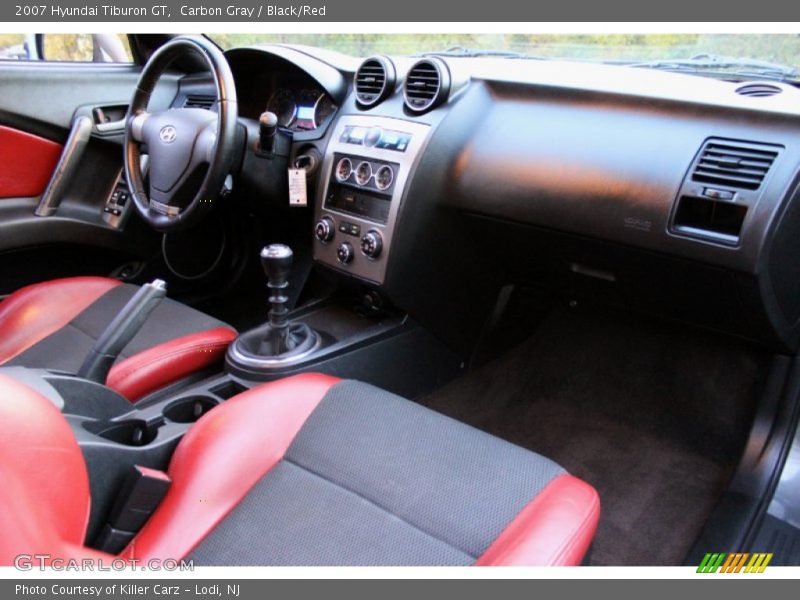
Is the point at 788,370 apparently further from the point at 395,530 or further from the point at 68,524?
the point at 68,524

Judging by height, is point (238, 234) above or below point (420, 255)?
below

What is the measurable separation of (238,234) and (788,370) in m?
1.81

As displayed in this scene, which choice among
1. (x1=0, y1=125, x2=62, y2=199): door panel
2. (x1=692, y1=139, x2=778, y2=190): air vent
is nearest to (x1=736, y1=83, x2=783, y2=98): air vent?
(x1=692, y1=139, x2=778, y2=190): air vent

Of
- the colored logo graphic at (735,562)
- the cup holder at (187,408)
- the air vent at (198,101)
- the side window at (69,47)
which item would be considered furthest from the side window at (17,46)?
the colored logo graphic at (735,562)

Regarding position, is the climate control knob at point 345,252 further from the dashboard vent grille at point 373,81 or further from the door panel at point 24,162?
the door panel at point 24,162

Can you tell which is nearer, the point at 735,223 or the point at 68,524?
the point at 68,524

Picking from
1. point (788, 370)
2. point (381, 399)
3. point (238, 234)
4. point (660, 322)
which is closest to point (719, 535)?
point (788, 370)

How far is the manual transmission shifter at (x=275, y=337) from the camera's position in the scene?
→ 1558 mm

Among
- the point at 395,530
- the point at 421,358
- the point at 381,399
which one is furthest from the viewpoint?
the point at 421,358

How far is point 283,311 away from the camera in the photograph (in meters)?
1.64

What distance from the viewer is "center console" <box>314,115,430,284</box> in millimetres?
1661

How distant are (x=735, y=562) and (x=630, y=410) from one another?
61 centimetres

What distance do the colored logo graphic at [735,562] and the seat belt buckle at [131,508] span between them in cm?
110

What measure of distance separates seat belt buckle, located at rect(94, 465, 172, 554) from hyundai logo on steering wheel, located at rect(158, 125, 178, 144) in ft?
3.34
